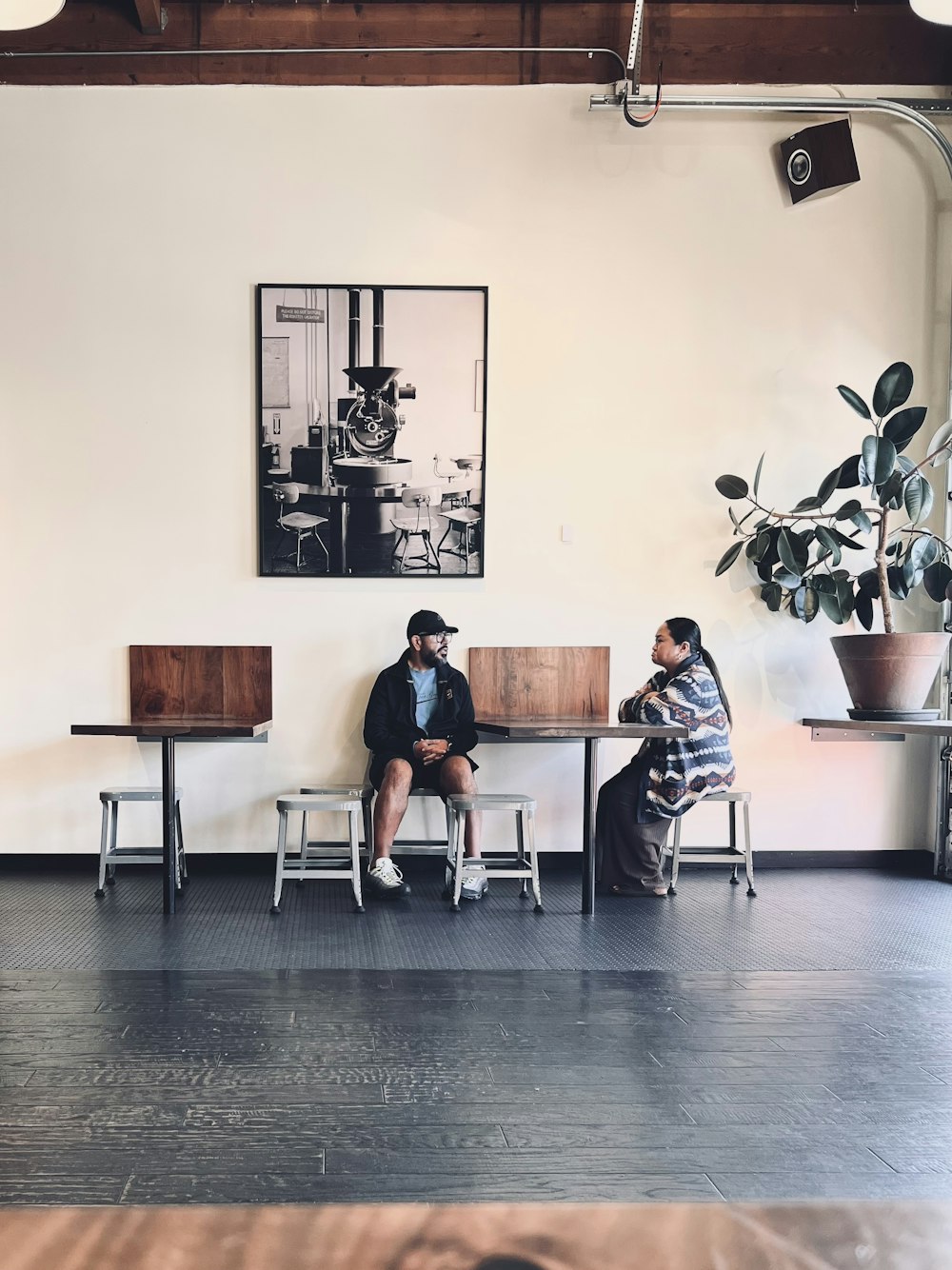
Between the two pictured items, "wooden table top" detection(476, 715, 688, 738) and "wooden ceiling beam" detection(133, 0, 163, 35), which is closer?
"wooden table top" detection(476, 715, 688, 738)

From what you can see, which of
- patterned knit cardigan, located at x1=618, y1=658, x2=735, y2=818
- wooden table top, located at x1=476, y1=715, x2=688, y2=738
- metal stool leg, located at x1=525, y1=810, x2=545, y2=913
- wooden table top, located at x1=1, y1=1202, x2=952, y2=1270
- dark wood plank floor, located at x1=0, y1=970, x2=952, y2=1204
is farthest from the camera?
patterned knit cardigan, located at x1=618, y1=658, x2=735, y2=818

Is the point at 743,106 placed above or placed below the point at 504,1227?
above

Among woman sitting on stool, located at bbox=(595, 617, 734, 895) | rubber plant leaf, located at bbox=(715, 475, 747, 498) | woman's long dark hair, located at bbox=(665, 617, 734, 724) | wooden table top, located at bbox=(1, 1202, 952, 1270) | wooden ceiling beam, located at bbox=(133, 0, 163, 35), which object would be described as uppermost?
wooden ceiling beam, located at bbox=(133, 0, 163, 35)

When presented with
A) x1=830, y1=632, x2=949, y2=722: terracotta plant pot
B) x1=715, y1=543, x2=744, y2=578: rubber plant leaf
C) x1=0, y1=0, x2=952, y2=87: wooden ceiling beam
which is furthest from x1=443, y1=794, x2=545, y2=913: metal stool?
x1=0, y1=0, x2=952, y2=87: wooden ceiling beam

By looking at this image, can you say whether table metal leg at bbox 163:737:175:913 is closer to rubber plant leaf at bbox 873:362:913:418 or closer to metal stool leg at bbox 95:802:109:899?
metal stool leg at bbox 95:802:109:899

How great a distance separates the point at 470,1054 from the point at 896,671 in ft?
10.0

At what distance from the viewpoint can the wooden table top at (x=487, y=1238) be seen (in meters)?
0.46

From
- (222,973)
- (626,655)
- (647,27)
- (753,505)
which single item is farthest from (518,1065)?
(647,27)

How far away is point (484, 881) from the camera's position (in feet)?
16.5

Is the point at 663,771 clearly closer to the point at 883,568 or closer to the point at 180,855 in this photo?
the point at 883,568

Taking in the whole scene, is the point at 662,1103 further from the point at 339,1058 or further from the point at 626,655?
the point at 626,655

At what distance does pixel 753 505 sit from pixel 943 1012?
2985mm

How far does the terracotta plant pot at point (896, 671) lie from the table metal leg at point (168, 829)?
3.19m

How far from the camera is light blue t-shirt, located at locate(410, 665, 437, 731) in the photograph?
210 inches
